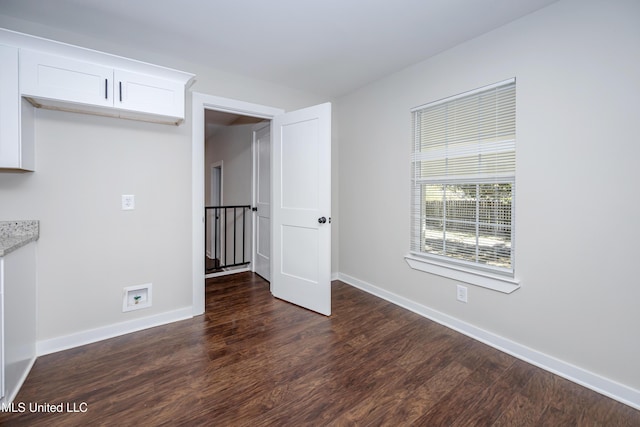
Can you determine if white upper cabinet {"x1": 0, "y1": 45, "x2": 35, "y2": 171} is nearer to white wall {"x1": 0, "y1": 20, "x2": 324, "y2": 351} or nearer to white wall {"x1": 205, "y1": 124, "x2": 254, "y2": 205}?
white wall {"x1": 0, "y1": 20, "x2": 324, "y2": 351}

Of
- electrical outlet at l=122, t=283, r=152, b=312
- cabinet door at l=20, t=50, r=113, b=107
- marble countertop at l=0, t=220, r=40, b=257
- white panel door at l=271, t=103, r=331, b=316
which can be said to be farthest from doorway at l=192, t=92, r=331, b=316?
marble countertop at l=0, t=220, r=40, b=257

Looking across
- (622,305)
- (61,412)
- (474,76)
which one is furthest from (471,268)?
(61,412)

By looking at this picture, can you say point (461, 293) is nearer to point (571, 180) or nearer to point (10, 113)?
point (571, 180)

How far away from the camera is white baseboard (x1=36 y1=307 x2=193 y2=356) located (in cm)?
208

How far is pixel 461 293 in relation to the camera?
2.41 m

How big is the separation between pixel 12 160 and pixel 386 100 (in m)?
3.08

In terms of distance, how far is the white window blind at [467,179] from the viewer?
7.07 ft

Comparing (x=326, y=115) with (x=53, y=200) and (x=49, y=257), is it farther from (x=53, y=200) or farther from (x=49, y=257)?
(x=49, y=257)

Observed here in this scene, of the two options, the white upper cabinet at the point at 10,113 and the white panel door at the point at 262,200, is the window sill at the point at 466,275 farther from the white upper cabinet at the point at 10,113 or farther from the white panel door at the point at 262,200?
the white upper cabinet at the point at 10,113

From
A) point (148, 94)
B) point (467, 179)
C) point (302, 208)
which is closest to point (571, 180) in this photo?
point (467, 179)

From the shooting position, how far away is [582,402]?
161 centimetres

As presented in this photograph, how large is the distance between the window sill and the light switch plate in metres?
2.59

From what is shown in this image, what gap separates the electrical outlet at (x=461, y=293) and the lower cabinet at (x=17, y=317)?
9.74ft

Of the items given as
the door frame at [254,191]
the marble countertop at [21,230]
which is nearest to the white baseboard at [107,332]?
the marble countertop at [21,230]
